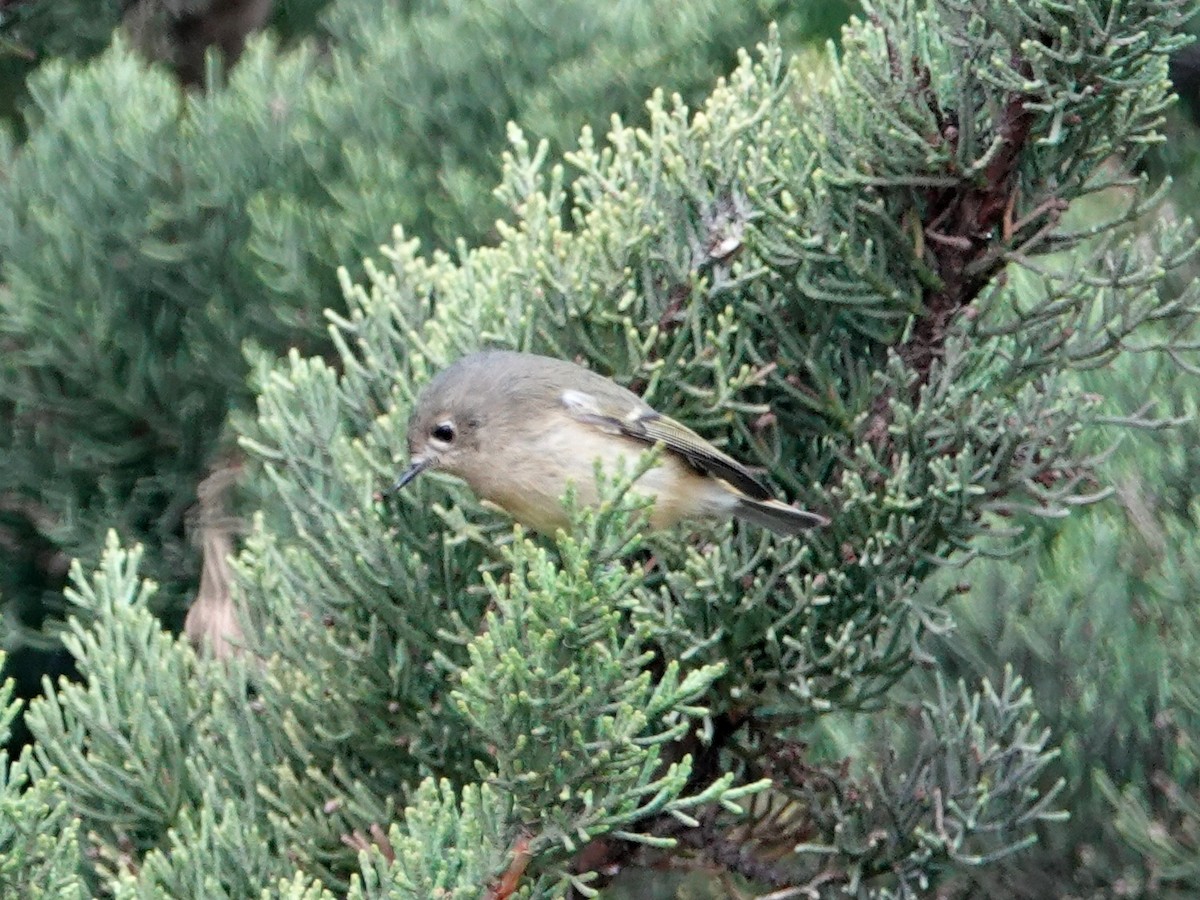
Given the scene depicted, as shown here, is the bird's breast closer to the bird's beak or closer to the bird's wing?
the bird's wing

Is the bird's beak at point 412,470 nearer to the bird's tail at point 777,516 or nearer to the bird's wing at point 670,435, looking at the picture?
the bird's wing at point 670,435

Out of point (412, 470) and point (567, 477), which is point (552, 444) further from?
point (412, 470)

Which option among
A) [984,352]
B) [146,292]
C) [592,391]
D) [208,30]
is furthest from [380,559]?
[208,30]

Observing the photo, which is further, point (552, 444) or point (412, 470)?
point (552, 444)

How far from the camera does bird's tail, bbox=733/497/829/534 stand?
77.2 inches

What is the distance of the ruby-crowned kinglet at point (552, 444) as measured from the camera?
2.05 meters

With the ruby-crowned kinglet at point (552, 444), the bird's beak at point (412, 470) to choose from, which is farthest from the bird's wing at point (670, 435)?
the bird's beak at point (412, 470)

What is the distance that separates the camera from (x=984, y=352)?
6.63ft

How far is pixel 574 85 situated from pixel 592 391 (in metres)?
1.16

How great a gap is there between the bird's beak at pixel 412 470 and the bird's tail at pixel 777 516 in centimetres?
39

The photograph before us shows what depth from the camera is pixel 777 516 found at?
1992mm

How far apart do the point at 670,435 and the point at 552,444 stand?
1.40ft

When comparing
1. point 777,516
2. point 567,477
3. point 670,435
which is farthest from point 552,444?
point 777,516

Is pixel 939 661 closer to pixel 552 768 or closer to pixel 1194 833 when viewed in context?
pixel 1194 833
